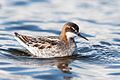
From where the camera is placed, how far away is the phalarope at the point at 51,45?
19922 millimetres

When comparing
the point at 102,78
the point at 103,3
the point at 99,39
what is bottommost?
the point at 102,78

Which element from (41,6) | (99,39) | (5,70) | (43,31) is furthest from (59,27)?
(5,70)

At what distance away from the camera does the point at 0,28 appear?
24797 millimetres

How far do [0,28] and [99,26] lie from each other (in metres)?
4.45

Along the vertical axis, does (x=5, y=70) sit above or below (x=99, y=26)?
below

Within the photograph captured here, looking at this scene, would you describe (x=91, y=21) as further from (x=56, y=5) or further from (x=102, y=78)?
(x=102, y=78)

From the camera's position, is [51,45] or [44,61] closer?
[44,61]

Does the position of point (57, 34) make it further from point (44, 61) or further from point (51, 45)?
point (44, 61)

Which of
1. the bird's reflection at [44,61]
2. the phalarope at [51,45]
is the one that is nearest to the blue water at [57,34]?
the bird's reflection at [44,61]

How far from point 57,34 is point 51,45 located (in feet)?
14.3

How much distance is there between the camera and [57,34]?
79.7 feet

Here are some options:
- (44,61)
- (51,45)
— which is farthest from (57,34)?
(44,61)

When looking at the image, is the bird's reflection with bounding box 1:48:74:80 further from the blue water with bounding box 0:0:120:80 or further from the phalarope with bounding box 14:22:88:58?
the phalarope with bounding box 14:22:88:58

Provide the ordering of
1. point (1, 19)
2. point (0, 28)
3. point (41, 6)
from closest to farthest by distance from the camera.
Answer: point (0, 28), point (1, 19), point (41, 6)
